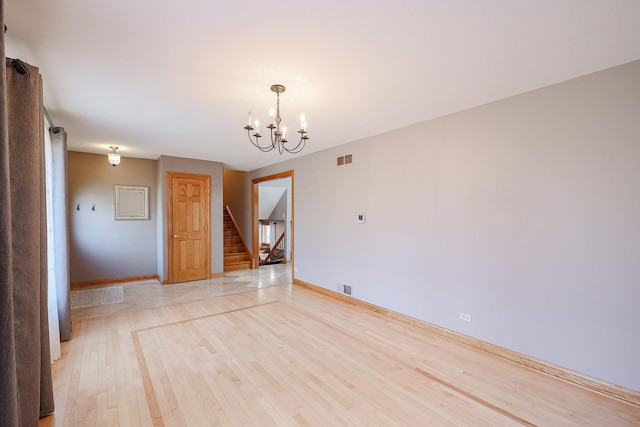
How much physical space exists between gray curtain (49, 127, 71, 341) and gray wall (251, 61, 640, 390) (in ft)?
12.3

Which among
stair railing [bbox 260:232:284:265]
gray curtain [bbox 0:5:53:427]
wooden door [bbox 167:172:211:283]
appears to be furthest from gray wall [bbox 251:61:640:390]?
stair railing [bbox 260:232:284:265]

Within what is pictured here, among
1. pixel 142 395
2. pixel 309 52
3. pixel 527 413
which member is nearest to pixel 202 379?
pixel 142 395

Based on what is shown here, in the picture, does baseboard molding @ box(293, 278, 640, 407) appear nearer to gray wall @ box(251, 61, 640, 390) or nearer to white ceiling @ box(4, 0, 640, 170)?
gray wall @ box(251, 61, 640, 390)

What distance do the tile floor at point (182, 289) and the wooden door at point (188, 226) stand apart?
29 cm

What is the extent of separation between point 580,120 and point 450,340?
8.23 feet

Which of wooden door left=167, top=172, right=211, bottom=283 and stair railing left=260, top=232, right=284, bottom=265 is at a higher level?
wooden door left=167, top=172, right=211, bottom=283

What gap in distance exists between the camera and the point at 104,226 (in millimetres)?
5582

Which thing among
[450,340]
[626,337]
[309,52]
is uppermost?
[309,52]

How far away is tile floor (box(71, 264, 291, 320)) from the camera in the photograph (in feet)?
13.9

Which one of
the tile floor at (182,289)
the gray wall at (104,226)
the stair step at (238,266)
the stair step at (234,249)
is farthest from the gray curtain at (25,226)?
the stair step at (234,249)

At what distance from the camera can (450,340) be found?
125 inches

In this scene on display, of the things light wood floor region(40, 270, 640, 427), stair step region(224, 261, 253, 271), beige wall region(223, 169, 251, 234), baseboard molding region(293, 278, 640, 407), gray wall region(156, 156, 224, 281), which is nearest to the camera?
light wood floor region(40, 270, 640, 427)

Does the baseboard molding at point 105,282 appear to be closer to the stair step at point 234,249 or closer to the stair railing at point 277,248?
the stair step at point 234,249

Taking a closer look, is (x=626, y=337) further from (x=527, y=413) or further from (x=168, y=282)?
(x=168, y=282)
